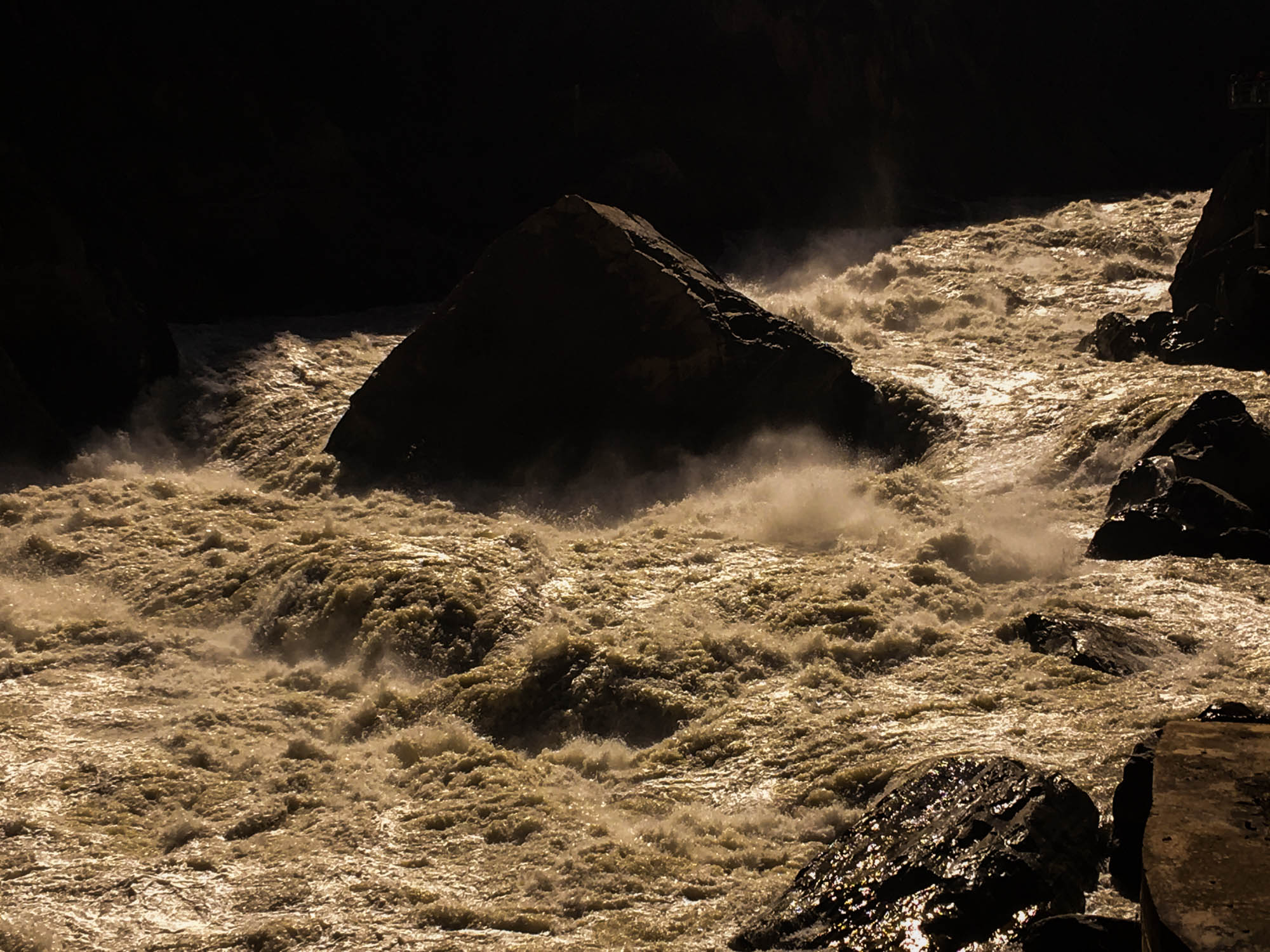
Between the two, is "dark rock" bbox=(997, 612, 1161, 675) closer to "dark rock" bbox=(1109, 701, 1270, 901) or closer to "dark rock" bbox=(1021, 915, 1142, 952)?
"dark rock" bbox=(1109, 701, 1270, 901)

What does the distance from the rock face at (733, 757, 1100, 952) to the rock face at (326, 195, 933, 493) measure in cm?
869

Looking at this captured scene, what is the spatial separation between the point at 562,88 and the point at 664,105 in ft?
6.58

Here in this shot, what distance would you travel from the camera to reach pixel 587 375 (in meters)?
16.5

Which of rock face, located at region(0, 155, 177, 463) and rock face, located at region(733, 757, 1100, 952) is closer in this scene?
rock face, located at region(733, 757, 1100, 952)

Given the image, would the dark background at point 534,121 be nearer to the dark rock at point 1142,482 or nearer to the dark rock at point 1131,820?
the dark rock at point 1142,482

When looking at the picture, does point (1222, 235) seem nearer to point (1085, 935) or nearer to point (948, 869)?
point (948, 869)

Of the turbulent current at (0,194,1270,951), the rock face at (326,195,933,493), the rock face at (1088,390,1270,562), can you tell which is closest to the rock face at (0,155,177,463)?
the turbulent current at (0,194,1270,951)

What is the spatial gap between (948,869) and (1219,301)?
1243 centimetres

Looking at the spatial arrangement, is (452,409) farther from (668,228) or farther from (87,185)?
(668,228)

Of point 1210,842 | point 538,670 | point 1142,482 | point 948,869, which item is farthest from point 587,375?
point 1210,842


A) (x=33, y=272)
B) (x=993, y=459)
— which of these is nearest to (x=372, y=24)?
(x=33, y=272)

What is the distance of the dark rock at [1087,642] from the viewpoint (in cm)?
982

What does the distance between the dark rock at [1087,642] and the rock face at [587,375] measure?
18.4 feet

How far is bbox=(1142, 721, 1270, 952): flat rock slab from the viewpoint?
4.73 meters
